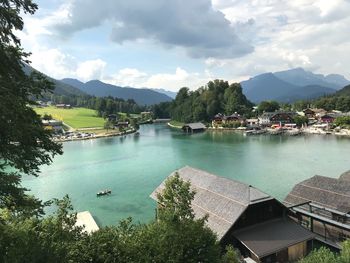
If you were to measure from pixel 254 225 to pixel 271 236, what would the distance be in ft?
4.70

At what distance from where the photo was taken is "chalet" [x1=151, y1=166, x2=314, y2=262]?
824 inches

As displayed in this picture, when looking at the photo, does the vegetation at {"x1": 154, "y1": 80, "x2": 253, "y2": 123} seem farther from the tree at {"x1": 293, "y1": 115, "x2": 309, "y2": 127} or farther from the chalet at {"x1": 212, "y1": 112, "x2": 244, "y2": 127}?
the tree at {"x1": 293, "y1": 115, "x2": 309, "y2": 127}

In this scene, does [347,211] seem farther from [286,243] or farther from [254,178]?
[254,178]

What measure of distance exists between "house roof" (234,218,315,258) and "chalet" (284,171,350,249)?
2436mm

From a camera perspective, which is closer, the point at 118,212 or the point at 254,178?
the point at 118,212

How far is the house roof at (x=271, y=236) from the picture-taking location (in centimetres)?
2052

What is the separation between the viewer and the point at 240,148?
75.4 m

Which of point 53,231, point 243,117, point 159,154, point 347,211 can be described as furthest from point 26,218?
point 243,117

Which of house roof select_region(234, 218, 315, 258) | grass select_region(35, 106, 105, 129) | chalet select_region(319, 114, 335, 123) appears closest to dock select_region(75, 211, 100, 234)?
house roof select_region(234, 218, 315, 258)

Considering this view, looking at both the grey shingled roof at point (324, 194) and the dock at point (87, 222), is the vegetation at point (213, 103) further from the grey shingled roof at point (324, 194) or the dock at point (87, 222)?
the dock at point (87, 222)

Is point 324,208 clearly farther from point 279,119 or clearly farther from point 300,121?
point 279,119

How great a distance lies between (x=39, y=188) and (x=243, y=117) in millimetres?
95292

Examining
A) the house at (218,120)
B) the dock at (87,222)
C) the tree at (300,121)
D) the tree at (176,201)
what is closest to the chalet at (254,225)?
the tree at (176,201)

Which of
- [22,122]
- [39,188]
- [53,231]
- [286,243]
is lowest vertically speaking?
[39,188]
